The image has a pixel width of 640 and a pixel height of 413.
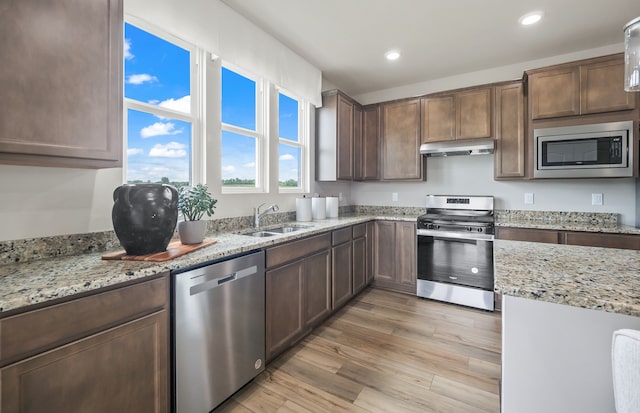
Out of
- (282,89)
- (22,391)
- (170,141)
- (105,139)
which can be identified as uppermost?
(282,89)

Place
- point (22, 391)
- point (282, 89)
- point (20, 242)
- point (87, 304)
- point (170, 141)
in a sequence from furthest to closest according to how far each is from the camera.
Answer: point (282, 89) → point (170, 141) → point (20, 242) → point (87, 304) → point (22, 391)

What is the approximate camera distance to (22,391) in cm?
95

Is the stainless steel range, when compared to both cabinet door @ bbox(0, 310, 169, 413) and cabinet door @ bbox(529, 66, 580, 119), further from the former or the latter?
cabinet door @ bbox(0, 310, 169, 413)

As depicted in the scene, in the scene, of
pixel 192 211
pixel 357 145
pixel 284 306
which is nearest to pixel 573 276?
pixel 284 306

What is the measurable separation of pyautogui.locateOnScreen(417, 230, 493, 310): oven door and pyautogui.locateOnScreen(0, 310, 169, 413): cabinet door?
9.17 feet

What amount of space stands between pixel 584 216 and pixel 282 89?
350 centimetres

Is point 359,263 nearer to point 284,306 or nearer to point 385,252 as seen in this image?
point 385,252

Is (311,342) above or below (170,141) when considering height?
below

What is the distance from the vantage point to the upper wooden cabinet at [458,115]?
3311 mm

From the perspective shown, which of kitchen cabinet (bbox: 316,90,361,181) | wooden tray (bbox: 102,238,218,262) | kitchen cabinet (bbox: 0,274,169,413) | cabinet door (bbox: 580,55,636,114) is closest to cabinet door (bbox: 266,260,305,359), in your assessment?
wooden tray (bbox: 102,238,218,262)

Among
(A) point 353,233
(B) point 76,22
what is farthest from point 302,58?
(B) point 76,22

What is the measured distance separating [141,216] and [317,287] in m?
1.59

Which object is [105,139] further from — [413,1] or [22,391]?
[413,1]

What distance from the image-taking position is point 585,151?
2783 mm
